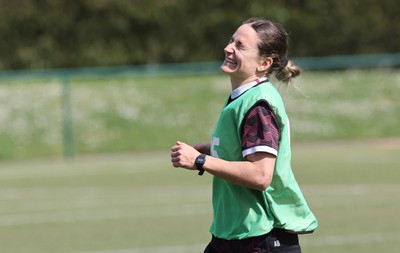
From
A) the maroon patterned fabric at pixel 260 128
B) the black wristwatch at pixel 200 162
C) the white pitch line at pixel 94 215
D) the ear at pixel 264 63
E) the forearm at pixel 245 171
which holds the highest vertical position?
the white pitch line at pixel 94 215

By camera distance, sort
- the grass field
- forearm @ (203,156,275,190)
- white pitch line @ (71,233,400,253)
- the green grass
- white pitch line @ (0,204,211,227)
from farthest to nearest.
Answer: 1. the green grass
2. white pitch line @ (0,204,211,227)
3. the grass field
4. white pitch line @ (71,233,400,253)
5. forearm @ (203,156,275,190)

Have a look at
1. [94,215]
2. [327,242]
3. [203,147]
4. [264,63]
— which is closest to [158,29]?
[94,215]

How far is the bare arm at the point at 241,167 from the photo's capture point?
16.0 feet

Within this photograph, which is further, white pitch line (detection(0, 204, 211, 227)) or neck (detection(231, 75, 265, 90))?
white pitch line (detection(0, 204, 211, 227))

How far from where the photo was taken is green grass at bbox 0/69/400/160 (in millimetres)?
23062

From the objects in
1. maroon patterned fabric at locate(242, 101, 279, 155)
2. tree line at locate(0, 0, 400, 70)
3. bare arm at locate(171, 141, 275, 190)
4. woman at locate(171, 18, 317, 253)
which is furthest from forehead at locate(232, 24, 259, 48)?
tree line at locate(0, 0, 400, 70)

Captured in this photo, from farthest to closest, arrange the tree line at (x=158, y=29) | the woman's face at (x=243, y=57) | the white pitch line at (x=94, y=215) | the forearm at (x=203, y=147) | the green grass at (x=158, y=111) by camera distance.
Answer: the tree line at (x=158, y=29) → the green grass at (x=158, y=111) → the white pitch line at (x=94, y=215) → the forearm at (x=203, y=147) → the woman's face at (x=243, y=57)

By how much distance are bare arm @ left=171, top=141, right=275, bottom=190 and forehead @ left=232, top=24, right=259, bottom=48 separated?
56 centimetres

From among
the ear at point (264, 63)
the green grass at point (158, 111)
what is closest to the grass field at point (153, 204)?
the green grass at point (158, 111)

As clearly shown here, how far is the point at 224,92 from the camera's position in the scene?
79.5 ft

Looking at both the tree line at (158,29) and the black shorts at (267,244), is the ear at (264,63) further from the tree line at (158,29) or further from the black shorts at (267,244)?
the tree line at (158,29)

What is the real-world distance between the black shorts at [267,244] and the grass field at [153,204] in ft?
15.4

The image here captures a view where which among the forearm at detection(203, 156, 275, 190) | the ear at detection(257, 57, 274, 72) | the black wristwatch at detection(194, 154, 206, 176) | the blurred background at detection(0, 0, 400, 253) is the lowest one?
the forearm at detection(203, 156, 275, 190)

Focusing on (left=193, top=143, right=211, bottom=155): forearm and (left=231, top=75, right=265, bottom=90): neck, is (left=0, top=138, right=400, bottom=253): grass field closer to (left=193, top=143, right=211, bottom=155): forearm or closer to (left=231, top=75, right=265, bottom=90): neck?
(left=193, top=143, right=211, bottom=155): forearm
